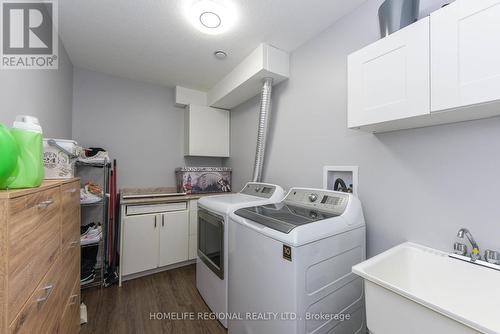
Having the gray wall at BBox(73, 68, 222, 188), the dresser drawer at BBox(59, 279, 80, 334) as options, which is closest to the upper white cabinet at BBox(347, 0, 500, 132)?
the dresser drawer at BBox(59, 279, 80, 334)

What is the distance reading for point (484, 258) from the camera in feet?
3.26

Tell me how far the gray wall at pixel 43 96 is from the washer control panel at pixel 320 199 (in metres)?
1.87

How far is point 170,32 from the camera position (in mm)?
1812

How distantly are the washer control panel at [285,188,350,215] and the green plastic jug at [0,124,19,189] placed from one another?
154 cm

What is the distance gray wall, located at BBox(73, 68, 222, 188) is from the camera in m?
2.59

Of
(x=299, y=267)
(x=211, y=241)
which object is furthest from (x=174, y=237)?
(x=299, y=267)

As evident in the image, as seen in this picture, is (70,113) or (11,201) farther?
(70,113)

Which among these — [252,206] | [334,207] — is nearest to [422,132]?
[334,207]

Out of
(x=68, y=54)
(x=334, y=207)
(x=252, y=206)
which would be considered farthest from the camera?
(x=68, y=54)

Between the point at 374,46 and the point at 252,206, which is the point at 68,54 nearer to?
the point at 252,206

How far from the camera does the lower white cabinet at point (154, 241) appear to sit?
231 centimetres

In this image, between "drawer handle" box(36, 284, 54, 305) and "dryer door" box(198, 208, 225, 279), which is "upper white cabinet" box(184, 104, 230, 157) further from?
"drawer handle" box(36, 284, 54, 305)

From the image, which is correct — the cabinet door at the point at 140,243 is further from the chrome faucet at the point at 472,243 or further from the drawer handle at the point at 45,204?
the chrome faucet at the point at 472,243

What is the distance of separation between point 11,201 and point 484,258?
188cm
